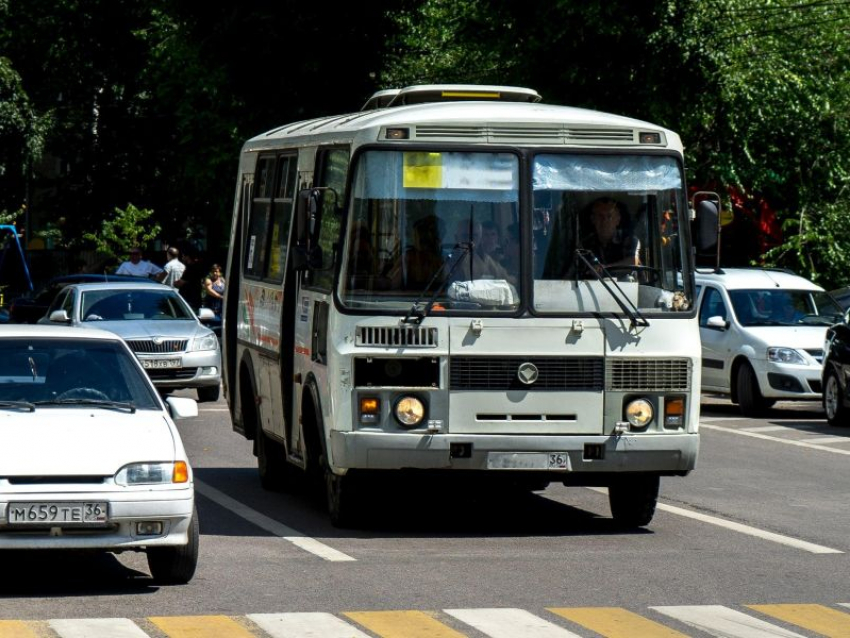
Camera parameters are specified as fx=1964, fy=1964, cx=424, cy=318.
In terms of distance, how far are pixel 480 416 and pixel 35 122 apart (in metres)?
48.9

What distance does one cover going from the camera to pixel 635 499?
13.0m

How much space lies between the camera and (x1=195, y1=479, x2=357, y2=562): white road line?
11.5 meters

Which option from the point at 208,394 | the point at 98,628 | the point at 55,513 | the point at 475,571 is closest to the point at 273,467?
the point at 475,571

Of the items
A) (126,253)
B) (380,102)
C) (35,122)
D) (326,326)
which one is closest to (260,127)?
(126,253)

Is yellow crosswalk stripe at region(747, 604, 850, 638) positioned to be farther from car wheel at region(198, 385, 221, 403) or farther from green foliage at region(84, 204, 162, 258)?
green foliage at region(84, 204, 162, 258)

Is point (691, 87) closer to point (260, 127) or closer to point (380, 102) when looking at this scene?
point (260, 127)

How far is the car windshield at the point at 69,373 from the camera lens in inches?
413

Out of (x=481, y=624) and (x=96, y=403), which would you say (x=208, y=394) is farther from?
(x=481, y=624)

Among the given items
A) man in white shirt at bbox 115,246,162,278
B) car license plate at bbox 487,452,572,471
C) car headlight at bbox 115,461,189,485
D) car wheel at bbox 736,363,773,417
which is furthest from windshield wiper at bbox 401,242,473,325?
man in white shirt at bbox 115,246,162,278

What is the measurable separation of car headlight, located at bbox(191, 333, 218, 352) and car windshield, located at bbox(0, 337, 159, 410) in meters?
13.9

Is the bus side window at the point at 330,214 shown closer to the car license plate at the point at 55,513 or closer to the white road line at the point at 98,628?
the car license plate at the point at 55,513

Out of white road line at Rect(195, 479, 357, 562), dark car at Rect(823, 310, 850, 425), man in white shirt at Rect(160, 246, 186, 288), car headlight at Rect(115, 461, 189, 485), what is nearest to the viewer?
car headlight at Rect(115, 461, 189, 485)

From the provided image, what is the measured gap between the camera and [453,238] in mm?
12305

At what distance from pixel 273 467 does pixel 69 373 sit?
193 inches
